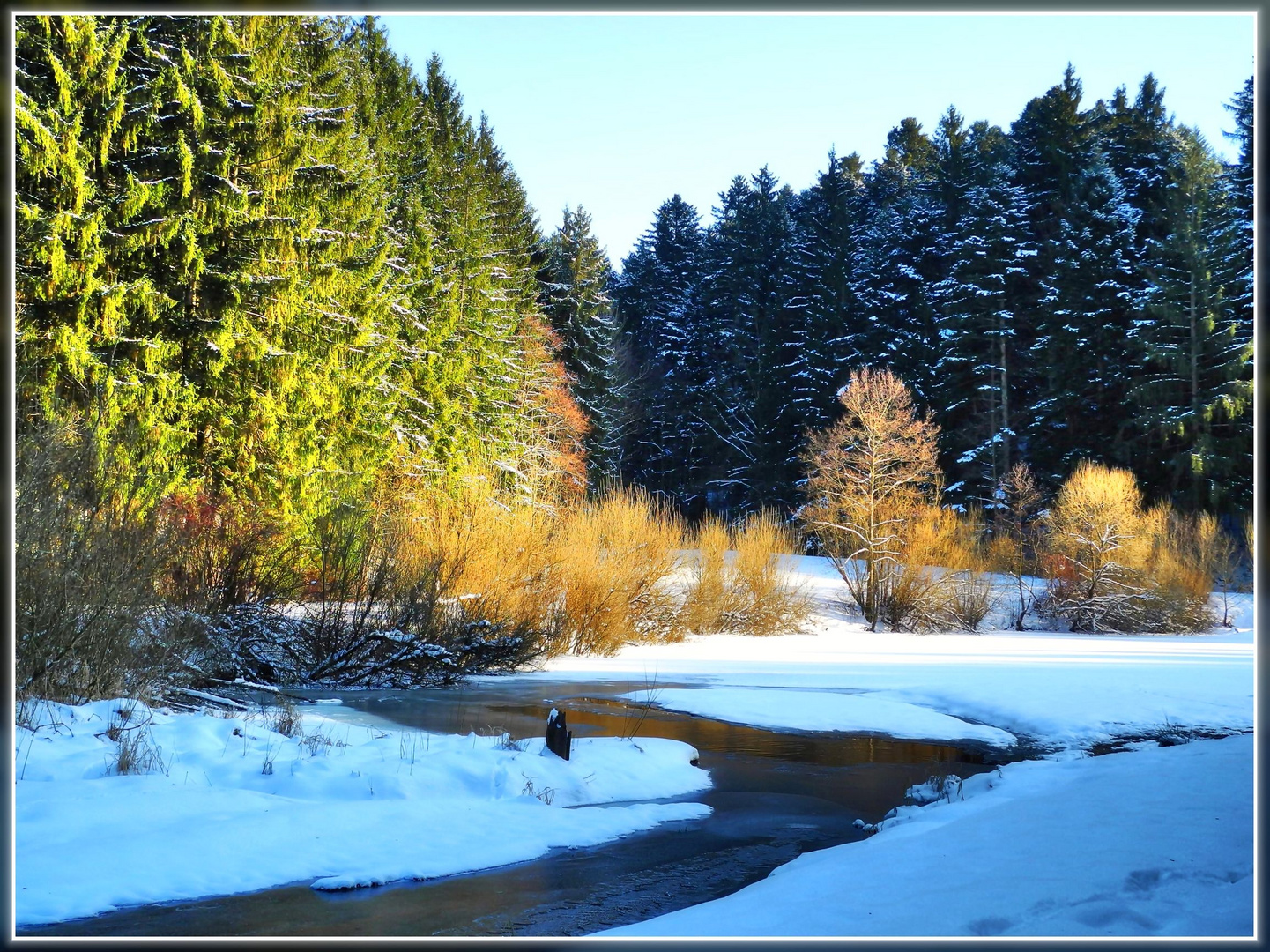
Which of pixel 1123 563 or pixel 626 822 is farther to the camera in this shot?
pixel 1123 563

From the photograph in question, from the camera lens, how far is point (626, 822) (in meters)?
7.79

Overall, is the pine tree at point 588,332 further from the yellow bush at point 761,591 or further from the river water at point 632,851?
the river water at point 632,851

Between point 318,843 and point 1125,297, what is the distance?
38084mm

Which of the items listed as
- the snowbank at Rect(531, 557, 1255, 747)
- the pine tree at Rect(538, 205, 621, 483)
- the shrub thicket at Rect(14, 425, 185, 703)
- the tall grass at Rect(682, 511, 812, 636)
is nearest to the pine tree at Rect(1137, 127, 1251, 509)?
the snowbank at Rect(531, 557, 1255, 747)

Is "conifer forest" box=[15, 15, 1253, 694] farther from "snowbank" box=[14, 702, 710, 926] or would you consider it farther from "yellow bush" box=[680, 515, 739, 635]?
"snowbank" box=[14, 702, 710, 926]

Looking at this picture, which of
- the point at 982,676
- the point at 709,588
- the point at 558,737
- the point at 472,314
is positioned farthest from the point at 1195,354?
the point at 558,737

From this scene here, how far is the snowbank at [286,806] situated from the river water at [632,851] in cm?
25

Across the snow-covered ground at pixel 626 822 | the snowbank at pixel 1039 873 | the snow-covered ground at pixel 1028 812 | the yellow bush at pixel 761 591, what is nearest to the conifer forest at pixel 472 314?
the yellow bush at pixel 761 591

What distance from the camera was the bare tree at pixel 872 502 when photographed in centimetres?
2944

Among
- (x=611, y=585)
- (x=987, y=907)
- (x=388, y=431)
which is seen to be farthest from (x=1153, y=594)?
(x=987, y=907)

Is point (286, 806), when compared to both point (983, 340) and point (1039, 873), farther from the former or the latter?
point (983, 340)

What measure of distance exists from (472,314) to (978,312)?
21.6 metres

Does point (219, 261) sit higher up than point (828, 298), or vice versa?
point (828, 298)

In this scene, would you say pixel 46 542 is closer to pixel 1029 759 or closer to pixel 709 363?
pixel 1029 759
